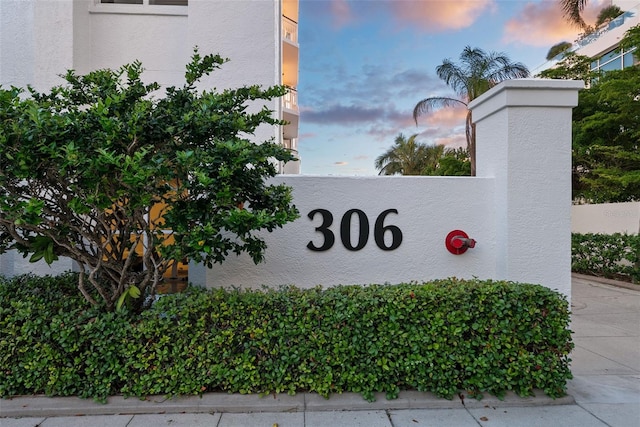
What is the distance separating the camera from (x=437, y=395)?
367 centimetres

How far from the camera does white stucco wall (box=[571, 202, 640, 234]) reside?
429 inches

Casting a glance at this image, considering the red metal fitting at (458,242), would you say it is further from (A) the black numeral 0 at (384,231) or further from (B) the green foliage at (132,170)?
(B) the green foliage at (132,170)

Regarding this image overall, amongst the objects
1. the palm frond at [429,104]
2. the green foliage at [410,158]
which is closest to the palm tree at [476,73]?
the palm frond at [429,104]

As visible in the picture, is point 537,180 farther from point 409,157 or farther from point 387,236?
point 409,157

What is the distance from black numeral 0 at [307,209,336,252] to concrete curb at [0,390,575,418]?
1.66 m

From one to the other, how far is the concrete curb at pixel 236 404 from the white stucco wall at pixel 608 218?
9962 millimetres

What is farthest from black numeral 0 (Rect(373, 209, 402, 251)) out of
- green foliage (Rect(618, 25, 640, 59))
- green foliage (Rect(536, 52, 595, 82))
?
green foliage (Rect(536, 52, 595, 82))

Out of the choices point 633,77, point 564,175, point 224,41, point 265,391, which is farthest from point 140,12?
point 633,77

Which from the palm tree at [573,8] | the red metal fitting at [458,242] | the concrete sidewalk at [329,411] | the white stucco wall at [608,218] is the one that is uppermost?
the palm tree at [573,8]

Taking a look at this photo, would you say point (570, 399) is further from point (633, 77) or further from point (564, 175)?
point (633, 77)

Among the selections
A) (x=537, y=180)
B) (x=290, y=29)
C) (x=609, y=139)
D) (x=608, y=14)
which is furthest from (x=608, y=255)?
(x=608, y=14)

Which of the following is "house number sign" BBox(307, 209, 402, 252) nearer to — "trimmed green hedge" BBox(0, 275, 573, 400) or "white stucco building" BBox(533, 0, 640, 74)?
"trimmed green hedge" BBox(0, 275, 573, 400)

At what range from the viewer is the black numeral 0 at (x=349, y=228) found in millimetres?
4637

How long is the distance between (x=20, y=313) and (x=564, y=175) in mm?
6014
